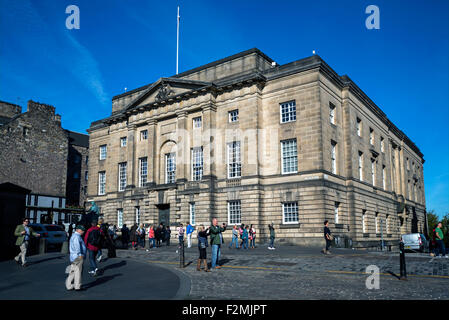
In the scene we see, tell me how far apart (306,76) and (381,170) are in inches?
669

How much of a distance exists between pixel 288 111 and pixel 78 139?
153 ft

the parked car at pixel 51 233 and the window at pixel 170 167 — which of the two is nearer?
the parked car at pixel 51 233

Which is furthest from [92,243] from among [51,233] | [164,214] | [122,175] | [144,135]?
[122,175]

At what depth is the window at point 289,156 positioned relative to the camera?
31.0m

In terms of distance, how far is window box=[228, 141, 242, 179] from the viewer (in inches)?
1303

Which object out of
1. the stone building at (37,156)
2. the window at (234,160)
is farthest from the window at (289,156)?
the stone building at (37,156)

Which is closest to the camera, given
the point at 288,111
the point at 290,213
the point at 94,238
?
the point at 94,238

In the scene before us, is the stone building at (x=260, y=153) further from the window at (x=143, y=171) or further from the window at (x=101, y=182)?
the window at (x=101, y=182)

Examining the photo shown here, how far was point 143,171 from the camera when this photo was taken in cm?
4053

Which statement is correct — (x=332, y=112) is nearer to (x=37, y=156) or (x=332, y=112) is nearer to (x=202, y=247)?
(x=202, y=247)

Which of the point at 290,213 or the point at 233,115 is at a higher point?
the point at 233,115

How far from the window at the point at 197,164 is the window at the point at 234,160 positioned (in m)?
2.93

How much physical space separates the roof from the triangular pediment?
92.1ft

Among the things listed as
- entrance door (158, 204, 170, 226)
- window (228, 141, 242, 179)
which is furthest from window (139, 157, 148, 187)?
window (228, 141, 242, 179)
